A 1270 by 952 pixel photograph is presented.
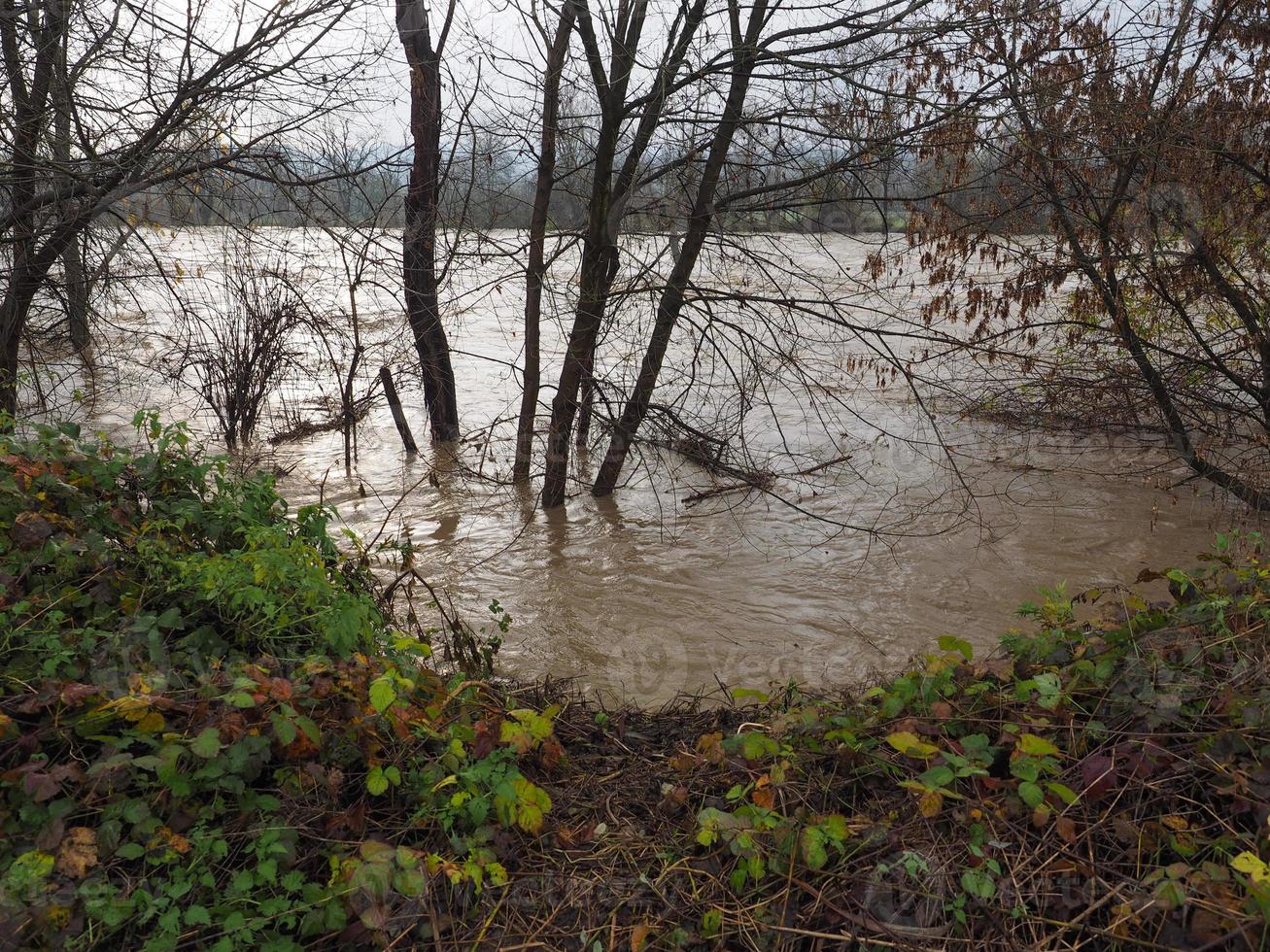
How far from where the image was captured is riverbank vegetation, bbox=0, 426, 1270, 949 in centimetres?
242

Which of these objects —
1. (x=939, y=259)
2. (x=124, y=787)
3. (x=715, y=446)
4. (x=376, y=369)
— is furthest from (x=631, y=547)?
(x=376, y=369)

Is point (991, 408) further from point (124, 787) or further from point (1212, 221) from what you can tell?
point (124, 787)

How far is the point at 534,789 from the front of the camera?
2.99 meters

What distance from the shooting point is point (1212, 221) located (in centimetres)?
746

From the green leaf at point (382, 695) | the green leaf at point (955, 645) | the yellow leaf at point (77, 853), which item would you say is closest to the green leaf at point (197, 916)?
the yellow leaf at point (77, 853)

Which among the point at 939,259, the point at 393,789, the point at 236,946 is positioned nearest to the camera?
the point at 236,946

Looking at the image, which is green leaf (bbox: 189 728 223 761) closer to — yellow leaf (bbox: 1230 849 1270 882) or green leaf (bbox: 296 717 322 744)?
green leaf (bbox: 296 717 322 744)

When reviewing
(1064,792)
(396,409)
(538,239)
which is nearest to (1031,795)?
(1064,792)

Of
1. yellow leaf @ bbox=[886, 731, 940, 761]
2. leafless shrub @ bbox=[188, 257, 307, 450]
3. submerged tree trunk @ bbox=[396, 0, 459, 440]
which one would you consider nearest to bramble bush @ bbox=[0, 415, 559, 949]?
yellow leaf @ bbox=[886, 731, 940, 761]

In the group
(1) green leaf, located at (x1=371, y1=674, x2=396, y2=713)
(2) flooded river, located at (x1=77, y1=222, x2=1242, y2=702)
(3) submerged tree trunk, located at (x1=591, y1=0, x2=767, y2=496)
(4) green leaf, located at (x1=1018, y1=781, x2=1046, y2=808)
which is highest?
(3) submerged tree trunk, located at (x1=591, y1=0, x2=767, y2=496)

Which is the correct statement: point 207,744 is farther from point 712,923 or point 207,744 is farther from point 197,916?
point 712,923

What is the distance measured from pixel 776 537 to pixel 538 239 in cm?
332

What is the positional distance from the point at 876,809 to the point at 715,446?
21.9 ft

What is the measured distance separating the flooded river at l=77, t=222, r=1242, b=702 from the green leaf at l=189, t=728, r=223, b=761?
7.22 feet
